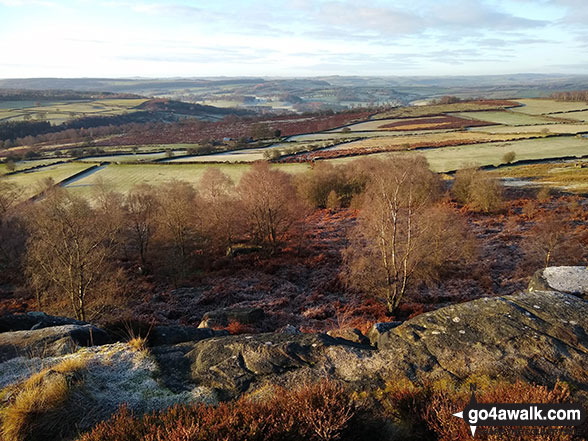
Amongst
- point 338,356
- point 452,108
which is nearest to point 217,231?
point 338,356

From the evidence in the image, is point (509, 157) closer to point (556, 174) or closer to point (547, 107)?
point (556, 174)

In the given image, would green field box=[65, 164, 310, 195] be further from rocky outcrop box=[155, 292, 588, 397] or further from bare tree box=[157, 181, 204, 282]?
rocky outcrop box=[155, 292, 588, 397]

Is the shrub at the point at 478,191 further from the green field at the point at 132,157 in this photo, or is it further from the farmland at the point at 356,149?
the green field at the point at 132,157

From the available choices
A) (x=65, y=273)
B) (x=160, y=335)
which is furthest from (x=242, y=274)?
(x=160, y=335)

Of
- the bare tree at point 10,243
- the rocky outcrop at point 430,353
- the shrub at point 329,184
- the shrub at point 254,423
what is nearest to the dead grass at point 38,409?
the shrub at point 254,423

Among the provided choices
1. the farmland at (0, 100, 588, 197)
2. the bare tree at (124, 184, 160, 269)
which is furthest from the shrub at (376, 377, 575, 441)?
the farmland at (0, 100, 588, 197)

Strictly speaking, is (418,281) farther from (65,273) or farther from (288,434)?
(65,273)
